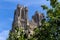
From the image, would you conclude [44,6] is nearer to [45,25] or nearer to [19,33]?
[45,25]

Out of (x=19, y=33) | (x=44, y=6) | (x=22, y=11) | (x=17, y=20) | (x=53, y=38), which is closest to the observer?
(x=53, y=38)

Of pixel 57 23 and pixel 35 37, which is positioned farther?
pixel 35 37

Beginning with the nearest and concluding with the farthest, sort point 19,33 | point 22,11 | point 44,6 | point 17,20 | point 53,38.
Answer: point 53,38 < point 44,6 < point 19,33 < point 17,20 < point 22,11

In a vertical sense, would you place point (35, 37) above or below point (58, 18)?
below

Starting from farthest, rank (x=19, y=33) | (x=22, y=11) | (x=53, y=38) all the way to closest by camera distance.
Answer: (x=22, y=11)
(x=19, y=33)
(x=53, y=38)

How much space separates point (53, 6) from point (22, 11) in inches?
6651

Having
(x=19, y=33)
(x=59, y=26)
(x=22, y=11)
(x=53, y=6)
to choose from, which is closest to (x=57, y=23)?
(x=59, y=26)

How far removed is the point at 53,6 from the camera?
76.6 ft

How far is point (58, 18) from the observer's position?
22469mm

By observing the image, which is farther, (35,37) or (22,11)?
(22,11)

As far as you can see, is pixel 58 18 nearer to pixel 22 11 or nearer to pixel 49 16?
pixel 49 16

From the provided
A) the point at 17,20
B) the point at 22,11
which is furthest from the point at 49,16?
the point at 22,11

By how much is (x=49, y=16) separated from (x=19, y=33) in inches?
331

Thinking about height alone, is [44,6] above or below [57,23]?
above
